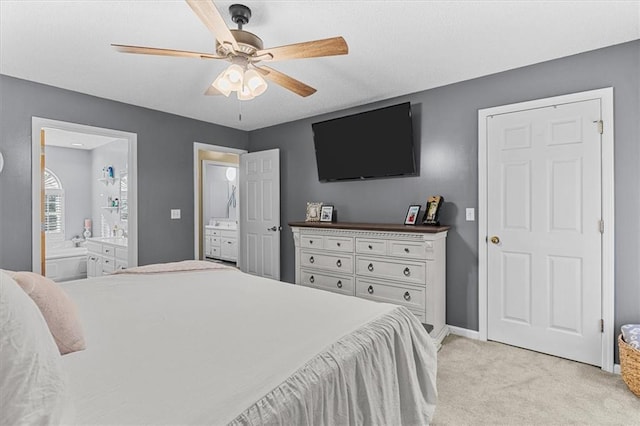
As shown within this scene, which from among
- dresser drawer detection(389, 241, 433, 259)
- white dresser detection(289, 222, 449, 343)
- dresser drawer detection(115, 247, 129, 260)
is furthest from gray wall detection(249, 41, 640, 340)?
dresser drawer detection(115, 247, 129, 260)

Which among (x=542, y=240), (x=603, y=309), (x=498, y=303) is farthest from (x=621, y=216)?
(x=498, y=303)

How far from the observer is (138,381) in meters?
0.95

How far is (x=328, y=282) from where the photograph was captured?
11.7 ft

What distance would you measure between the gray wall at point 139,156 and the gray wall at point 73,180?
3.46 metres

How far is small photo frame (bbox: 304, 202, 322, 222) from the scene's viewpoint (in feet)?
13.6

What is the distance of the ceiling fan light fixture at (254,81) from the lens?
2.02 m

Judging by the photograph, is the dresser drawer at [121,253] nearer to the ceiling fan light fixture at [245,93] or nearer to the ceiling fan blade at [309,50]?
the ceiling fan light fixture at [245,93]

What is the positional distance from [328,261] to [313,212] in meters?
Result: 0.83

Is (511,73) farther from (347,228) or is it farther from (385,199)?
(347,228)

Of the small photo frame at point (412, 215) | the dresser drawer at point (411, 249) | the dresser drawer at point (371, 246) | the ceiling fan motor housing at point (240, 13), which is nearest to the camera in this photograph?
the ceiling fan motor housing at point (240, 13)

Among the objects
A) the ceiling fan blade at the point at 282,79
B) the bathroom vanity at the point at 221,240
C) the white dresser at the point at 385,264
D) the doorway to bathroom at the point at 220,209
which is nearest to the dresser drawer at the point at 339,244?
the white dresser at the point at 385,264

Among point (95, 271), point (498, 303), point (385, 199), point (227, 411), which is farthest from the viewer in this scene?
point (95, 271)

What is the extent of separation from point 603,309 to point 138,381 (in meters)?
3.05

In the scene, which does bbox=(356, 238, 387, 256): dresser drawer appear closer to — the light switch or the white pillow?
the light switch
